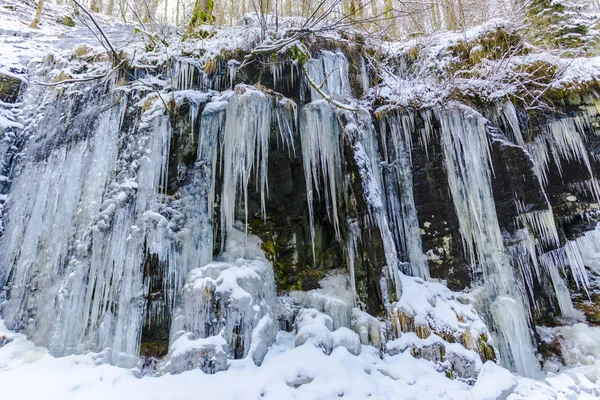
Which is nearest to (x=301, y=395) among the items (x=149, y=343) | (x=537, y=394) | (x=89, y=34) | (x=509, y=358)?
(x=149, y=343)

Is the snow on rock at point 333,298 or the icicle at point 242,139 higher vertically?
the icicle at point 242,139

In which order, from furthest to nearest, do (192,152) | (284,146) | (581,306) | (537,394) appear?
(581,306) → (284,146) → (192,152) → (537,394)

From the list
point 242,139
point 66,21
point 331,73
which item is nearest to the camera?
point 242,139

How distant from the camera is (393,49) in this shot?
7.16 meters

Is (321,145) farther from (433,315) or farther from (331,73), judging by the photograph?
(433,315)

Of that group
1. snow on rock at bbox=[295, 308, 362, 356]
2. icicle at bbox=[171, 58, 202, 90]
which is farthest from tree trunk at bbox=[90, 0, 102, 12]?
snow on rock at bbox=[295, 308, 362, 356]

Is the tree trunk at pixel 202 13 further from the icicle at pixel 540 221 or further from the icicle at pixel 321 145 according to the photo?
the icicle at pixel 540 221

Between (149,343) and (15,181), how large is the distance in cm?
437

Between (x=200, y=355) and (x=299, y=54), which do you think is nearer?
(x=200, y=355)

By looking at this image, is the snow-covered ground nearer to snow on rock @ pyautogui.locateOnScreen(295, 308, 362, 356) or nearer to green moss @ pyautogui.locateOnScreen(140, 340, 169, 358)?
snow on rock @ pyautogui.locateOnScreen(295, 308, 362, 356)

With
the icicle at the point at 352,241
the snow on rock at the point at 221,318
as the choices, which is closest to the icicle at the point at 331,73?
the icicle at the point at 352,241

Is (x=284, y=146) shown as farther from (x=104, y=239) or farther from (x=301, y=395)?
(x=301, y=395)

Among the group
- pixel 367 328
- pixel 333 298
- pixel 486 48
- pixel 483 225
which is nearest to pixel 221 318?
pixel 333 298

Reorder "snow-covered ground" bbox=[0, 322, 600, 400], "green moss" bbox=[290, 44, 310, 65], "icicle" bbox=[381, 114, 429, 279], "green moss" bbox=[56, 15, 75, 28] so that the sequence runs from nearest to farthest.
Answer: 1. "snow-covered ground" bbox=[0, 322, 600, 400]
2. "icicle" bbox=[381, 114, 429, 279]
3. "green moss" bbox=[290, 44, 310, 65]
4. "green moss" bbox=[56, 15, 75, 28]
